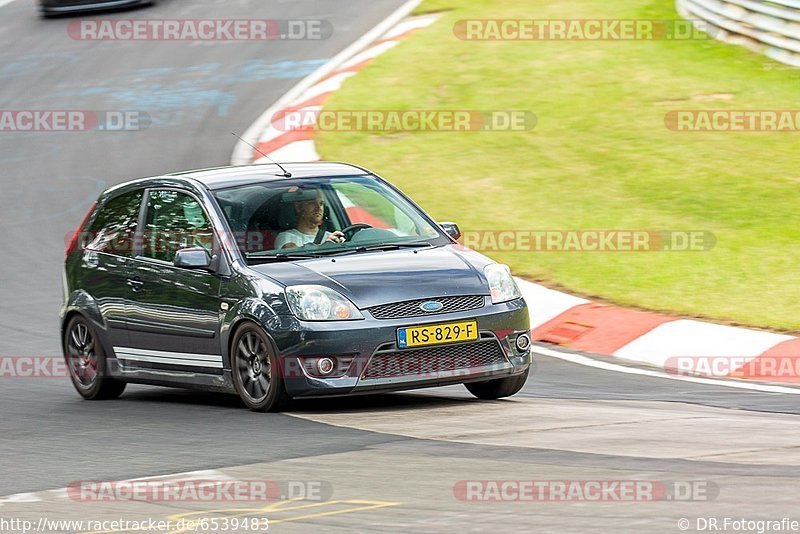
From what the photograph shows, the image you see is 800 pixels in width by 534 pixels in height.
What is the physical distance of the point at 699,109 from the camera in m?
17.4

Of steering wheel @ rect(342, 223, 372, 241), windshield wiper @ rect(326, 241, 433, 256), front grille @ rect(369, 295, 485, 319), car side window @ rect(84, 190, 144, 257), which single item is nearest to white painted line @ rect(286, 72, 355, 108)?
car side window @ rect(84, 190, 144, 257)

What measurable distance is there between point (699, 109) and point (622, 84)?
1.68 meters

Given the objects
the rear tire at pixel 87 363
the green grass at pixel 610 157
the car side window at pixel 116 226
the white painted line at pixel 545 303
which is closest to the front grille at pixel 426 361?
the car side window at pixel 116 226

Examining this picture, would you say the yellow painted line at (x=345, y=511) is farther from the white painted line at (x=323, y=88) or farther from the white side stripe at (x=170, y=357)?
the white painted line at (x=323, y=88)

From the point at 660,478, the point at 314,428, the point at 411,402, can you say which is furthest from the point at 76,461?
the point at 660,478

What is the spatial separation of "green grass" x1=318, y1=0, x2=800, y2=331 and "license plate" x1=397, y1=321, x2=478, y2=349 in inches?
123

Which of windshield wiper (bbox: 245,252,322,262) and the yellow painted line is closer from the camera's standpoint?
the yellow painted line

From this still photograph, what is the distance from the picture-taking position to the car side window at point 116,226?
33.9ft

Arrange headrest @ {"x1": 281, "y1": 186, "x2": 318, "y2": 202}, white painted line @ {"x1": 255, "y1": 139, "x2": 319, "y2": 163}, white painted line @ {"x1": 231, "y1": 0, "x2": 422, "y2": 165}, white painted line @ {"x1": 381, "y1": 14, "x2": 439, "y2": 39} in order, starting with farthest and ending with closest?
white painted line @ {"x1": 381, "y1": 14, "x2": 439, "y2": 39} → white painted line @ {"x1": 231, "y1": 0, "x2": 422, "y2": 165} → white painted line @ {"x1": 255, "y1": 139, "x2": 319, "y2": 163} → headrest @ {"x1": 281, "y1": 186, "x2": 318, "y2": 202}

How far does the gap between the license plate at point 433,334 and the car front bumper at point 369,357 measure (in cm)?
3

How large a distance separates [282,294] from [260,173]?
4.70 feet

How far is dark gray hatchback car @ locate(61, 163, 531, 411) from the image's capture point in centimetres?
863

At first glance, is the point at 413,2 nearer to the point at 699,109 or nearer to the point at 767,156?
the point at 699,109

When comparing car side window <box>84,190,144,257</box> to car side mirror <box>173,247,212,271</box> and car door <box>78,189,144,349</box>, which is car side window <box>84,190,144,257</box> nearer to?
car door <box>78,189,144,349</box>
